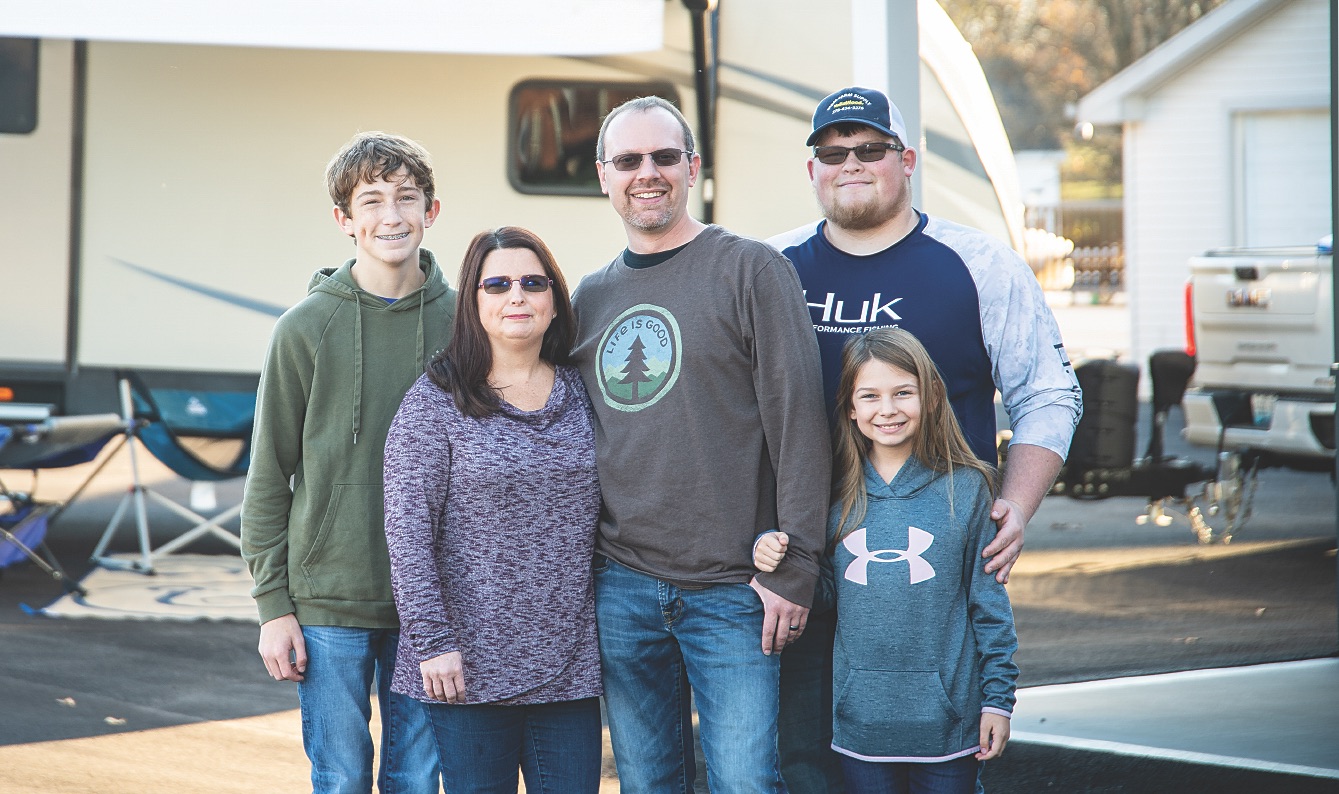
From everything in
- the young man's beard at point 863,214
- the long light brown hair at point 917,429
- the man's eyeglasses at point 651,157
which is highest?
the man's eyeglasses at point 651,157

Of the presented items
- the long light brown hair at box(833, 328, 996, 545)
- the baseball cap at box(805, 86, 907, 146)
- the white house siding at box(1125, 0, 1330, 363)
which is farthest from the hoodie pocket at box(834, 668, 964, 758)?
the white house siding at box(1125, 0, 1330, 363)

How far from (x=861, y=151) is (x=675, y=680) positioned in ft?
3.83

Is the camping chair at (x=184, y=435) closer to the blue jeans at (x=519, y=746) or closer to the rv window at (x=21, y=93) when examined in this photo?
the rv window at (x=21, y=93)

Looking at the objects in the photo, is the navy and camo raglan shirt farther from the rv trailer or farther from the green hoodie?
the rv trailer

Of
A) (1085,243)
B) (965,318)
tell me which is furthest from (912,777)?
(1085,243)

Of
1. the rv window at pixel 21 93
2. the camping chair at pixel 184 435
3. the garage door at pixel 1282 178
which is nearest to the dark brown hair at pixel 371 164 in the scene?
the camping chair at pixel 184 435

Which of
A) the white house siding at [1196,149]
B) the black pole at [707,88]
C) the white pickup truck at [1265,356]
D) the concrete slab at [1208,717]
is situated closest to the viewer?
the concrete slab at [1208,717]

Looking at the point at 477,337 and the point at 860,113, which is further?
the point at 860,113

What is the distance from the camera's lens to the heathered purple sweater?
254 cm

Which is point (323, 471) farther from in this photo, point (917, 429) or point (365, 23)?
point (365, 23)

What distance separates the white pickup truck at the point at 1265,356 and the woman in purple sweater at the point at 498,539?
5.47 m

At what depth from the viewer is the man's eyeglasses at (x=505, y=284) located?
8.63 feet

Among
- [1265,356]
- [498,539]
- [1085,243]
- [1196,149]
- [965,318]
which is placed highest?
[1085,243]

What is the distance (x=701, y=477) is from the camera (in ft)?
8.47
